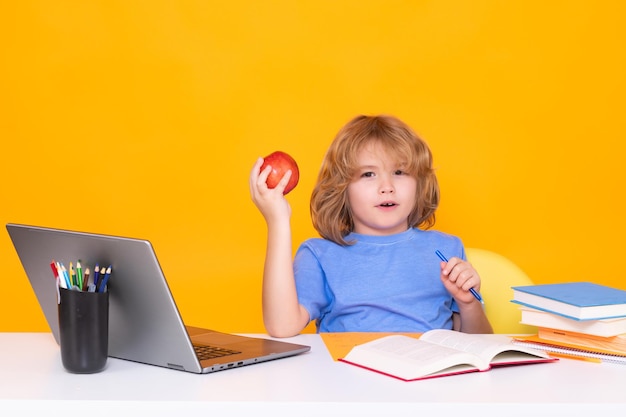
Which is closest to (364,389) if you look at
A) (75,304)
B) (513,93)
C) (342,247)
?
(75,304)

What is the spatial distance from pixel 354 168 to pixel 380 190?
0.33 feet

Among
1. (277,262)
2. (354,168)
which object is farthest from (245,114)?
(277,262)

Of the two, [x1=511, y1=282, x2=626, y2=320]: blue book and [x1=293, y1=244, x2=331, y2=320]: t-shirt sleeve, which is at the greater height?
[x1=511, y1=282, x2=626, y2=320]: blue book

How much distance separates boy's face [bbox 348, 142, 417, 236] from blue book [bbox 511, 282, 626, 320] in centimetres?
58

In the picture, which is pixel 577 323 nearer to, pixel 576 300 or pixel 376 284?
pixel 576 300

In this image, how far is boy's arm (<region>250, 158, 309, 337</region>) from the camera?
6.27 ft

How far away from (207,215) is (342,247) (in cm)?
97

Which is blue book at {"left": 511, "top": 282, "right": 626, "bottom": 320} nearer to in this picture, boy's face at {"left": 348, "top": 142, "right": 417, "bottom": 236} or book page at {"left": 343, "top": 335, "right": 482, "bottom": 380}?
book page at {"left": 343, "top": 335, "right": 482, "bottom": 380}

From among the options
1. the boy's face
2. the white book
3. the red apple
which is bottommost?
the white book

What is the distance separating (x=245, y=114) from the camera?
3.23m

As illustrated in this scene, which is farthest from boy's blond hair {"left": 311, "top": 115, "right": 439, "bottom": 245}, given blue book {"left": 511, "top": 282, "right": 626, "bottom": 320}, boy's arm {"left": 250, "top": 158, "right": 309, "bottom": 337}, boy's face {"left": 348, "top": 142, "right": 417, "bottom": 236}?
blue book {"left": 511, "top": 282, "right": 626, "bottom": 320}

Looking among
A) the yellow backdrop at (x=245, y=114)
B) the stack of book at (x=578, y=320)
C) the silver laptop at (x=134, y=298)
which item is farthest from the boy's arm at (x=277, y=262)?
the yellow backdrop at (x=245, y=114)

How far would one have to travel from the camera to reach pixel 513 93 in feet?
10.8

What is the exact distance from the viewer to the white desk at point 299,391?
128cm
